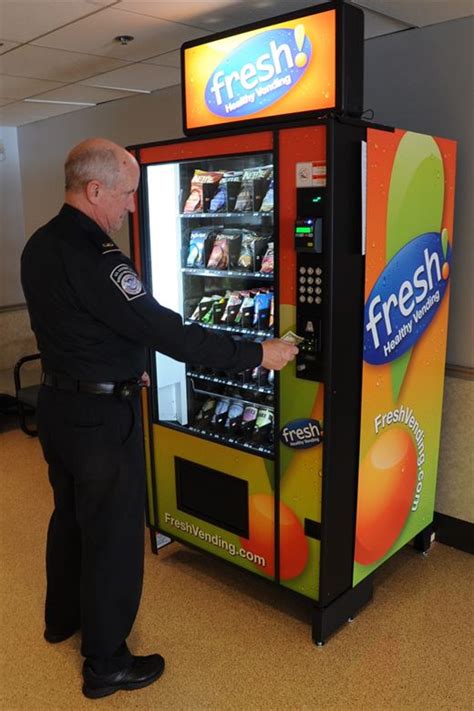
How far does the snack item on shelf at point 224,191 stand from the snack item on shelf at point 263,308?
39cm

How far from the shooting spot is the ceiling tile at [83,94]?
3809mm

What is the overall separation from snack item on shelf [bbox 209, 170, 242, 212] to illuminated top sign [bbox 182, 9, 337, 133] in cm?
25

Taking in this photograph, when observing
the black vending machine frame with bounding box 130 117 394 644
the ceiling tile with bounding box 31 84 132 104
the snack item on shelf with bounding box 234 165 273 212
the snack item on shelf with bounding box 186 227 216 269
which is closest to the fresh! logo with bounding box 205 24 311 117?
the black vending machine frame with bounding box 130 117 394 644

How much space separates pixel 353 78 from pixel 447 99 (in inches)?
32.0

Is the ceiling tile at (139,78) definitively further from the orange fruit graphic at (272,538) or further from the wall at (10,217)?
the orange fruit graphic at (272,538)

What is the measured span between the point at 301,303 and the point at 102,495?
92 centimetres

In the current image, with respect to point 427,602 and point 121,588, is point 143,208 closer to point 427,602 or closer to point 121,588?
point 121,588

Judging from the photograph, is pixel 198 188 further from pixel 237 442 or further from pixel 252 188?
pixel 237 442

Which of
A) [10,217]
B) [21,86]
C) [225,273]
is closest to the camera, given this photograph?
[225,273]

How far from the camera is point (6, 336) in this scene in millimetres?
5246

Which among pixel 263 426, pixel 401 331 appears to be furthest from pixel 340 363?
pixel 263 426

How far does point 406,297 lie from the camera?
94.7 inches

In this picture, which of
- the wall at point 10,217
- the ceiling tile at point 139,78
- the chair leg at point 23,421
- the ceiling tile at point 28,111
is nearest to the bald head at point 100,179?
the ceiling tile at point 139,78

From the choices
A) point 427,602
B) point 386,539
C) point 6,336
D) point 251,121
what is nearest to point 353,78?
point 251,121
